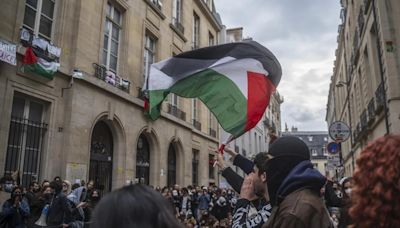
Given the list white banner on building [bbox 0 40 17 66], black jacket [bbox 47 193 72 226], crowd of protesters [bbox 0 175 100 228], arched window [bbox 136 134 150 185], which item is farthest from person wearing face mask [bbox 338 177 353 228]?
arched window [bbox 136 134 150 185]

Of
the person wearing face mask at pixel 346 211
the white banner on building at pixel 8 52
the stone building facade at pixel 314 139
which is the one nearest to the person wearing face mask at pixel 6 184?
the white banner on building at pixel 8 52

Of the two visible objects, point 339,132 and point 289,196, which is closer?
point 289,196

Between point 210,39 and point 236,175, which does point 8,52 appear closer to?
Answer: point 236,175

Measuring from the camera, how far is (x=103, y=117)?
13.8 m

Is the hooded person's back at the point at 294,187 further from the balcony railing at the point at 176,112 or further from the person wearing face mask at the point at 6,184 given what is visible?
the balcony railing at the point at 176,112

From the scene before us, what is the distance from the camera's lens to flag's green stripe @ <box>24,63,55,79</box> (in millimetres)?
10252

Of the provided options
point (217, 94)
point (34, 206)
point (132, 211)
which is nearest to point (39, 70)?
point (34, 206)

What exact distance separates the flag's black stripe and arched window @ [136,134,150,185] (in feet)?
35.8

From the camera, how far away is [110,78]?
46.5 feet

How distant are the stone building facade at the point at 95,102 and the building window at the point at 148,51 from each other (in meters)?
0.05

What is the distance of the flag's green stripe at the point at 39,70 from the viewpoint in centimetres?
1025

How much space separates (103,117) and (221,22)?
62.9 feet

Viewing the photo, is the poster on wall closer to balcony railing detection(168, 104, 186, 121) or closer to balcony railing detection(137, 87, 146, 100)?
balcony railing detection(137, 87, 146, 100)

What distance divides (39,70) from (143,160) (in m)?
7.71
